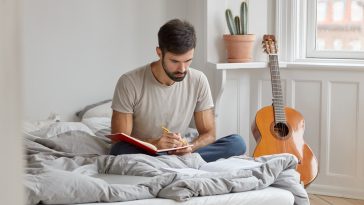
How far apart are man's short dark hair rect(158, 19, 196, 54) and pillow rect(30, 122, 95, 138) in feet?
2.05

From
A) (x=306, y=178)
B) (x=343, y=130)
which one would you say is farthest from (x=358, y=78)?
(x=306, y=178)

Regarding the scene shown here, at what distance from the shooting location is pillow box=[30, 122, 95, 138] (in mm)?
3104

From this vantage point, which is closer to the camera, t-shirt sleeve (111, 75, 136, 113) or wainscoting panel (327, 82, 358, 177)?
t-shirt sleeve (111, 75, 136, 113)

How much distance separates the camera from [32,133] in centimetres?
312

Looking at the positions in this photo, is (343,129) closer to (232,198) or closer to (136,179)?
(232,198)

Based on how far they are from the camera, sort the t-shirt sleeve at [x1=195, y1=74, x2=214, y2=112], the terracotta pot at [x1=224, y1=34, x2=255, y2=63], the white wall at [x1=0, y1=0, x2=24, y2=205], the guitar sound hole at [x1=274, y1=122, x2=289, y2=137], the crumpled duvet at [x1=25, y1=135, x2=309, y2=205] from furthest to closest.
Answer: the terracotta pot at [x1=224, y1=34, x2=255, y2=63]
the guitar sound hole at [x1=274, y1=122, x2=289, y2=137]
the t-shirt sleeve at [x1=195, y1=74, x2=214, y2=112]
the crumpled duvet at [x1=25, y1=135, x2=309, y2=205]
the white wall at [x1=0, y1=0, x2=24, y2=205]

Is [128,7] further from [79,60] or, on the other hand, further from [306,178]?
[306,178]

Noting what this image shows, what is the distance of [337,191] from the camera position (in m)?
3.84

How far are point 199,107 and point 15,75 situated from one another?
9.20ft

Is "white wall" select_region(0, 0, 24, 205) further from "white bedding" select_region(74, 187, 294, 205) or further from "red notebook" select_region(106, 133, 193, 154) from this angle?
"red notebook" select_region(106, 133, 193, 154)

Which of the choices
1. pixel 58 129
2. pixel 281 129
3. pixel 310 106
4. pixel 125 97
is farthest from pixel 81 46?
pixel 310 106

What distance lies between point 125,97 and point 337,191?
5.30 feet

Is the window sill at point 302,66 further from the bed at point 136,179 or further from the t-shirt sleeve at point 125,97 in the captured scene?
the bed at point 136,179

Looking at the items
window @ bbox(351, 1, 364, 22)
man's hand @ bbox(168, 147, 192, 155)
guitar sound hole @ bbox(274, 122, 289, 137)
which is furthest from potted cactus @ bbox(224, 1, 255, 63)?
man's hand @ bbox(168, 147, 192, 155)
